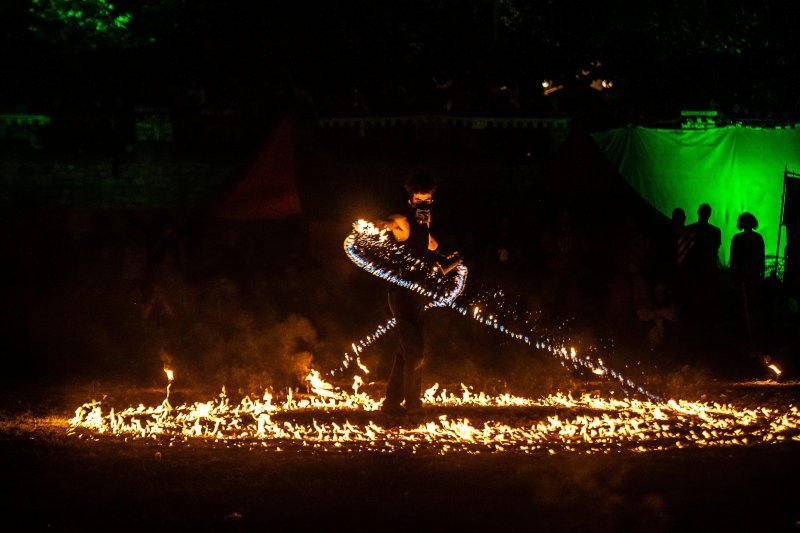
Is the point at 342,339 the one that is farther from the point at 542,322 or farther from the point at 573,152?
the point at 573,152

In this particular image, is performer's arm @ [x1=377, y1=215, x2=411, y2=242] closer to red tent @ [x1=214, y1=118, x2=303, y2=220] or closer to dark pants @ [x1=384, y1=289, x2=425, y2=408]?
dark pants @ [x1=384, y1=289, x2=425, y2=408]

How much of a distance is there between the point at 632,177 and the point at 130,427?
395 inches

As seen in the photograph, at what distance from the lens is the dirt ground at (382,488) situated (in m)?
6.36

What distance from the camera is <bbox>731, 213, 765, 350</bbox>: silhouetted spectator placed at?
13242 mm

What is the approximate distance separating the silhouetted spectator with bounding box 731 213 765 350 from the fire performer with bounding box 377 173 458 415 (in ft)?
18.2

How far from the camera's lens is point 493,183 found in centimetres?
1952

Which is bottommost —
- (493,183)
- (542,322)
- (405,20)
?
(542,322)

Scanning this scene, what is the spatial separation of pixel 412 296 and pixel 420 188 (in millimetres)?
955

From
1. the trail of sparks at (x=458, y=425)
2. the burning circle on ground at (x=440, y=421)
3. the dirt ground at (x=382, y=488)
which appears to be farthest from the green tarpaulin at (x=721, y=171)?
the dirt ground at (x=382, y=488)

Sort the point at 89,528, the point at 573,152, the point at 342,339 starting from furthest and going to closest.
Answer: the point at 573,152 < the point at 342,339 < the point at 89,528

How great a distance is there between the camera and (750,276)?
43.8ft

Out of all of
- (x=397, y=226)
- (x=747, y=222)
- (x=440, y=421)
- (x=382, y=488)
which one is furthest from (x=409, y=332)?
(x=747, y=222)

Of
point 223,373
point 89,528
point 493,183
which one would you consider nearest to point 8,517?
point 89,528

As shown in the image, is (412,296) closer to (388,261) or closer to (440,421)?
(388,261)
